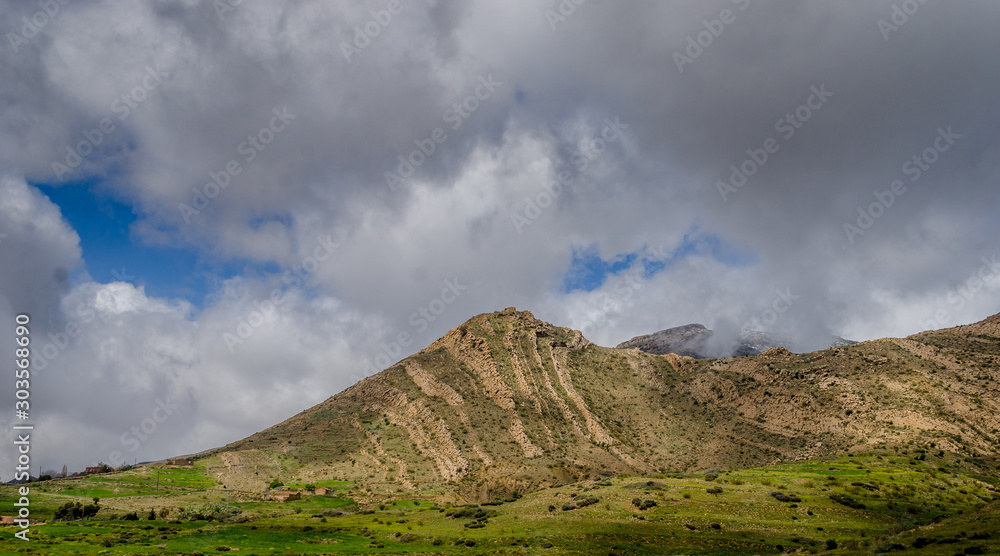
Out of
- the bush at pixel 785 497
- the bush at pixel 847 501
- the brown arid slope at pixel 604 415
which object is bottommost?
the bush at pixel 847 501

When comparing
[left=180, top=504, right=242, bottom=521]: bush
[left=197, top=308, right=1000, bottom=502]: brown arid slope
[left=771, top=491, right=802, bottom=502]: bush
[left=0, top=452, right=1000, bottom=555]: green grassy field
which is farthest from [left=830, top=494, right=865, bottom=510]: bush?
[left=180, top=504, right=242, bottom=521]: bush

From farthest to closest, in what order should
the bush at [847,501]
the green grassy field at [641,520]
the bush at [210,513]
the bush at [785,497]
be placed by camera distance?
the bush at [210,513] → the bush at [785,497] → the bush at [847,501] → the green grassy field at [641,520]

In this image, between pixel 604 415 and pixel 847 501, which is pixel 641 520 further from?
pixel 604 415

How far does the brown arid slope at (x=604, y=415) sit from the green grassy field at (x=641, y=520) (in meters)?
17.7

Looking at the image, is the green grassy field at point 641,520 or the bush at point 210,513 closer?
the green grassy field at point 641,520

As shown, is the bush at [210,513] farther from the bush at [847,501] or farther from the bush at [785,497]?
the bush at [847,501]

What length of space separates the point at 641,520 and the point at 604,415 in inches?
2903

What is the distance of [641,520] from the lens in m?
65.3

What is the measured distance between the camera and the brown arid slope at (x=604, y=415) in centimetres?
10906

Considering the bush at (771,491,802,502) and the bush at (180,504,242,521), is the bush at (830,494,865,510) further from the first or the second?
the bush at (180,504,242,521)

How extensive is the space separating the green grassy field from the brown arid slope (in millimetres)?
17663

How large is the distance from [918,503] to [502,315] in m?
119

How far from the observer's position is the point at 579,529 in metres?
63.1

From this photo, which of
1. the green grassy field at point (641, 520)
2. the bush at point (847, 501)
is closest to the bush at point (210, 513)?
the green grassy field at point (641, 520)
